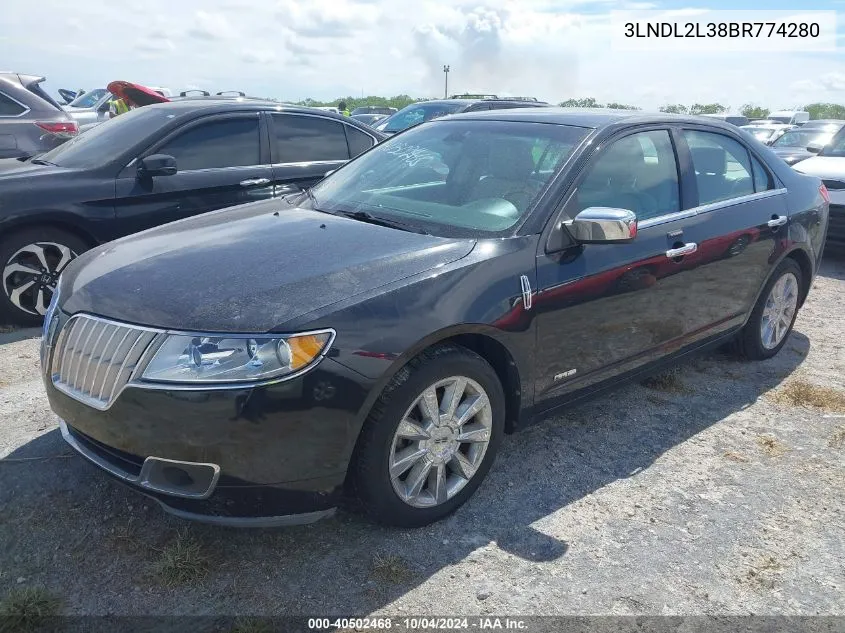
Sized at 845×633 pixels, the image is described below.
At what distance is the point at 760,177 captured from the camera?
4.71m

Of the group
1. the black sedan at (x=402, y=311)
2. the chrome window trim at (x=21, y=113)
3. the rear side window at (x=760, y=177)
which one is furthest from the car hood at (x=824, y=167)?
the chrome window trim at (x=21, y=113)

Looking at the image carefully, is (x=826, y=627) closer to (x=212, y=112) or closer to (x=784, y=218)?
(x=784, y=218)

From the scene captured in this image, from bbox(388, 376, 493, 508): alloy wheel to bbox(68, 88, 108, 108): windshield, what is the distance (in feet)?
63.8

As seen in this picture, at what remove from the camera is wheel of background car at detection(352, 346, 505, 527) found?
2.73 m

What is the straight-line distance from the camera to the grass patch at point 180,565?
2.65 metres

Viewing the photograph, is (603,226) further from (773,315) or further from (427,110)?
(427,110)

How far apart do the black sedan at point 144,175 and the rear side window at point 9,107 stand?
8.15 ft

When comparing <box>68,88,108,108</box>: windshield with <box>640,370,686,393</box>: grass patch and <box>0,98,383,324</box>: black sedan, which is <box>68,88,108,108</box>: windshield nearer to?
<box>0,98,383,324</box>: black sedan

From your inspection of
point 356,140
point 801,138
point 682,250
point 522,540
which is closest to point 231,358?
point 522,540

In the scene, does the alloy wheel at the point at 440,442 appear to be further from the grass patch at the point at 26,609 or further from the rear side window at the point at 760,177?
the rear side window at the point at 760,177

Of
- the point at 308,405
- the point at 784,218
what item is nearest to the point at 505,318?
the point at 308,405

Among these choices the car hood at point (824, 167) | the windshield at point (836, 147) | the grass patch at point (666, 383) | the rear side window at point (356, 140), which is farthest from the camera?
the windshield at point (836, 147)

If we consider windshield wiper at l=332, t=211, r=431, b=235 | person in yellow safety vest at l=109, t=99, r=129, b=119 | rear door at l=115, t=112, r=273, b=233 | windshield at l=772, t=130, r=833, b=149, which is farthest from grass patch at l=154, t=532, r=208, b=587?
windshield at l=772, t=130, r=833, b=149

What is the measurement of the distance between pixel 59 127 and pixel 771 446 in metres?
7.58
